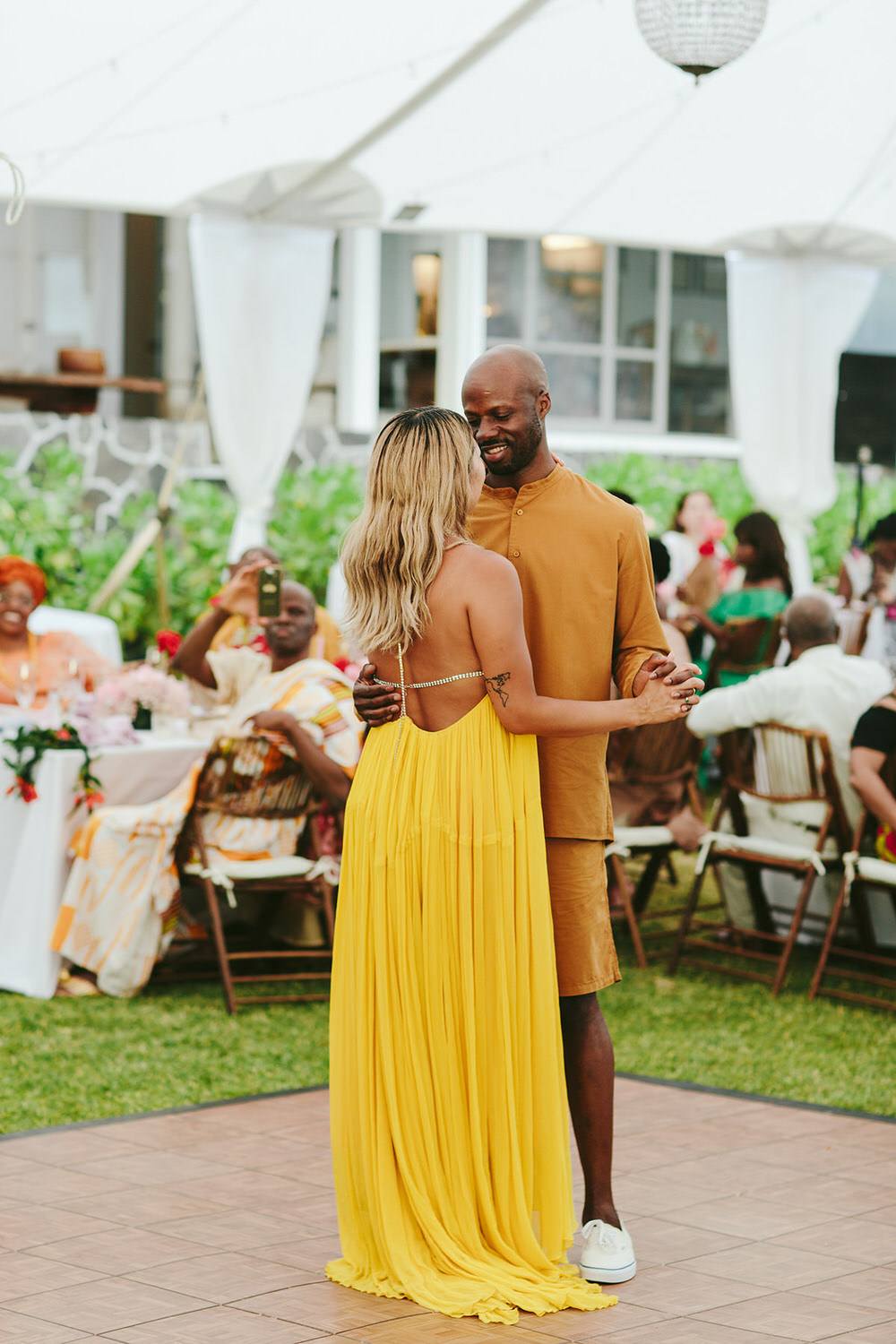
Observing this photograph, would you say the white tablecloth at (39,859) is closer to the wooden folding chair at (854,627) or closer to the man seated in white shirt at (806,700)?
the man seated in white shirt at (806,700)

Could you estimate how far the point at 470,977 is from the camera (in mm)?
3734

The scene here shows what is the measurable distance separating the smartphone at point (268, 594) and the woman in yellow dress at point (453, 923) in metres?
2.63

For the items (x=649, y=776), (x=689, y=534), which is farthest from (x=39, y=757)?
(x=689, y=534)

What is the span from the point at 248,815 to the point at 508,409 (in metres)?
2.95

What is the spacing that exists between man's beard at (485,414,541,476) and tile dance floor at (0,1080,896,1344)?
1661 millimetres

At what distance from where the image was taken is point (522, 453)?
3.87m

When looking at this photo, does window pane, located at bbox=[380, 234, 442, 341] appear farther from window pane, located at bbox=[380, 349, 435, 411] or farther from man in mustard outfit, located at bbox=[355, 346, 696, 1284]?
man in mustard outfit, located at bbox=[355, 346, 696, 1284]

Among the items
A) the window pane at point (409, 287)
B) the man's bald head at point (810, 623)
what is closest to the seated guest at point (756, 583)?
the man's bald head at point (810, 623)

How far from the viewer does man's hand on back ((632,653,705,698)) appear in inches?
148

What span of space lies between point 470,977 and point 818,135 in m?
6.91

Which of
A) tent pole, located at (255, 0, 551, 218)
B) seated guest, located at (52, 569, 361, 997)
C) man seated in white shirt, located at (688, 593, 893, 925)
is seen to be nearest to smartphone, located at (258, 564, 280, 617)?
seated guest, located at (52, 569, 361, 997)

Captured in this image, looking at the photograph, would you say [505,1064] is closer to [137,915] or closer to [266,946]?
[137,915]

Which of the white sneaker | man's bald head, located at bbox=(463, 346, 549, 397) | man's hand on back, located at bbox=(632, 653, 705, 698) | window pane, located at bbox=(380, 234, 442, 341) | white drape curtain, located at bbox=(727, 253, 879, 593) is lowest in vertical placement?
the white sneaker

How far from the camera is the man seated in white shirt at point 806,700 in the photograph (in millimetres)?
6840
